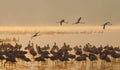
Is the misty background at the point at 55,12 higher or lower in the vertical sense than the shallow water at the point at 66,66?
higher

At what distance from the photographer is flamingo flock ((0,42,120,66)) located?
1.30 metres

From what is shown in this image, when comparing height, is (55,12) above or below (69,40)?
above

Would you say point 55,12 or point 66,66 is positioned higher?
point 55,12

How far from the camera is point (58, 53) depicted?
133 centimetres

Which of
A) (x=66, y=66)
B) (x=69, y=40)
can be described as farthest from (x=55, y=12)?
(x=66, y=66)

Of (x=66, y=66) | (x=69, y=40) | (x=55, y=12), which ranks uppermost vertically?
(x=55, y=12)

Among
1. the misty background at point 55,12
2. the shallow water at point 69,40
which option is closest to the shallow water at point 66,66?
the shallow water at point 69,40

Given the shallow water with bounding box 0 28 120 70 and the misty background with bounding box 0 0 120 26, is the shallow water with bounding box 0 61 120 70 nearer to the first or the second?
the shallow water with bounding box 0 28 120 70

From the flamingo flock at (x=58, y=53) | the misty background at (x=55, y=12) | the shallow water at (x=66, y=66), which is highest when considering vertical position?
the misty background at (x=55, y=12)

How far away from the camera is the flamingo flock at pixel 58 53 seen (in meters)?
1.30

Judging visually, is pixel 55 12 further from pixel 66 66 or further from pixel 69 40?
pixel 66 66

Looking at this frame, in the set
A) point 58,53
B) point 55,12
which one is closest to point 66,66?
point 58,53

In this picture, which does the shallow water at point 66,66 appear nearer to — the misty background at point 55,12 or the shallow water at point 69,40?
the shallow water at point 69,40

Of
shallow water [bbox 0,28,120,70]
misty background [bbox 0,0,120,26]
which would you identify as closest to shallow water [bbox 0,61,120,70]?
shallow water [bbox 0,28,120,70]
